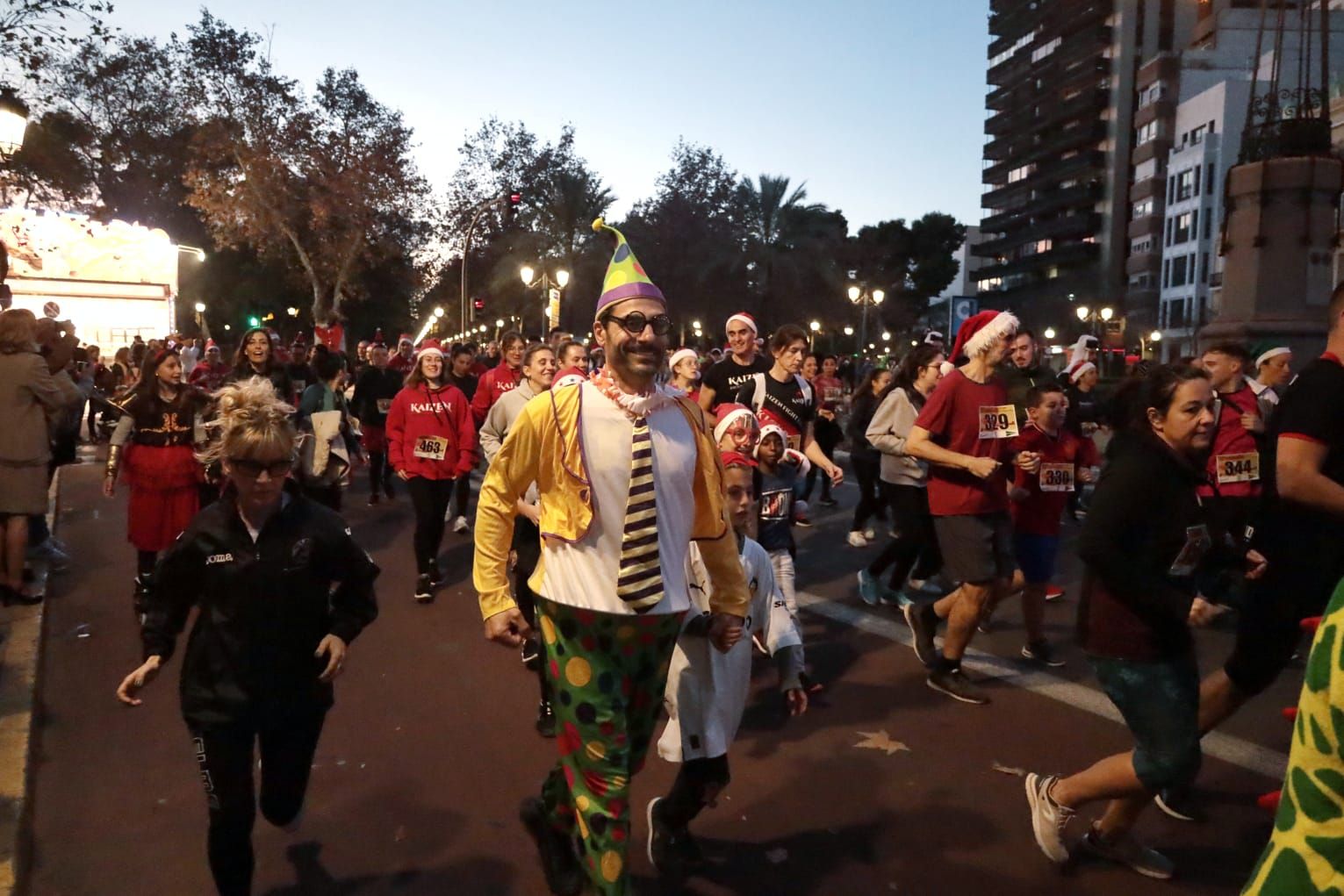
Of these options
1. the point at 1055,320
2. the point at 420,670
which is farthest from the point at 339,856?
the point at 1055,320

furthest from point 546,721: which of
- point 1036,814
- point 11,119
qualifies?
point 11,119

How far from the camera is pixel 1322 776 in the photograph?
1.68 meters

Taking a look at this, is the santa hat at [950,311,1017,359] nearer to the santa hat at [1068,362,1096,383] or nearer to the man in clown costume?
the man in clown costume

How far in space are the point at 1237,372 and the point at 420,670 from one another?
18.1ft

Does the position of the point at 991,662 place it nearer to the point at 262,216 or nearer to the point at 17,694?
the point at 17,694

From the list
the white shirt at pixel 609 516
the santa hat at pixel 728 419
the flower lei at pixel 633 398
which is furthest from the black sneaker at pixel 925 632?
the flower lei at pixel 633 398

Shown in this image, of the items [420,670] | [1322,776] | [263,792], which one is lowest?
[420,670]

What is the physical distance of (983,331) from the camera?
552 cm

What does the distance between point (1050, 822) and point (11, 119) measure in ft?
31.6

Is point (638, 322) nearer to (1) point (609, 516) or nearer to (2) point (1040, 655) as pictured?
(1) point (609, 516)

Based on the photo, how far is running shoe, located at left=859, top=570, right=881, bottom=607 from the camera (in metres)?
7.70

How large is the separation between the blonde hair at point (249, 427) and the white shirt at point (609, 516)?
0.89 meters

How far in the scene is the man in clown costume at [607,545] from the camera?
10.0 ft

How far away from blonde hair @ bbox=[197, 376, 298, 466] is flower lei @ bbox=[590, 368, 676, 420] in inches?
37.9
